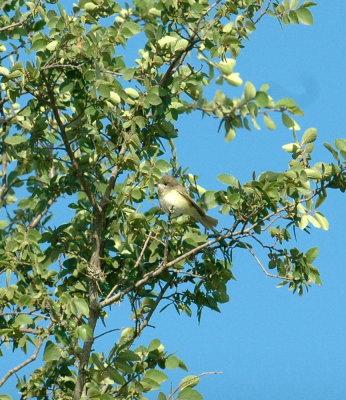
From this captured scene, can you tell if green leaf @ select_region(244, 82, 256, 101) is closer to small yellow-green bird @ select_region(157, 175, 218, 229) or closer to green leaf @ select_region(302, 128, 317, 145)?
green leaf @ select_region(302, 128, 317, 145)

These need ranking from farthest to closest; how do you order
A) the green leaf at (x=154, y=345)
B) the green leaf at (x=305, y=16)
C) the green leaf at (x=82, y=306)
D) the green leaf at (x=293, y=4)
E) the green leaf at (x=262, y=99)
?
the green leaf at (x=154, y=345) → the green leaf at (x=293, y=4) → the green leaf at (x=305, y=16) → the green leaf at (x=82, y=306) → the green leaf at (x=262, y=99)

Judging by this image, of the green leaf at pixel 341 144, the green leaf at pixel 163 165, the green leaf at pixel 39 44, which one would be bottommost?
the green leaf at pixel 341 144

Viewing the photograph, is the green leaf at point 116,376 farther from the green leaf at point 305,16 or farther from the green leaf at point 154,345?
the green leaf at point 305,16

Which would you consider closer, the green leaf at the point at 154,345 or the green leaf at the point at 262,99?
the green leaf at the point at 262,99

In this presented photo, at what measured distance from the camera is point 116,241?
22.5ft

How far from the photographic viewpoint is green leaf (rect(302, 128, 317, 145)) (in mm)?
6328

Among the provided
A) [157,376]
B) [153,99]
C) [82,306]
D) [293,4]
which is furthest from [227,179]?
[157,376]

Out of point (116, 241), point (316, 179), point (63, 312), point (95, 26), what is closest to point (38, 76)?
point (95, 26)

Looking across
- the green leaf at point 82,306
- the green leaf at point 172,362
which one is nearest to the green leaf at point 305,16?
the green leaf at point 82,306

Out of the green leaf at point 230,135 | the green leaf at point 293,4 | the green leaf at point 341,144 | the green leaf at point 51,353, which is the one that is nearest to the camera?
the green leaf at point 230,135

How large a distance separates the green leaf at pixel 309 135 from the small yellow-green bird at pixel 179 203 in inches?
40.3

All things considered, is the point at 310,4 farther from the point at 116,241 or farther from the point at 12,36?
the point at 12,36

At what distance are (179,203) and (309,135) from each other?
1.27m

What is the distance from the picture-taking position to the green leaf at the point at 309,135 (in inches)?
249
